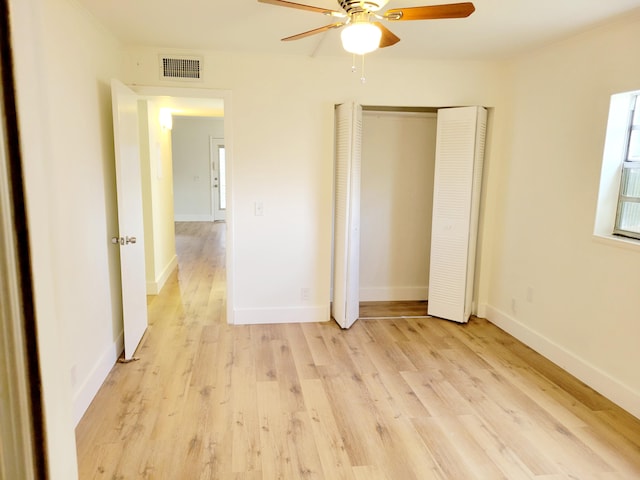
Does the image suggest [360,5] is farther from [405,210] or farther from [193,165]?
[193,165]

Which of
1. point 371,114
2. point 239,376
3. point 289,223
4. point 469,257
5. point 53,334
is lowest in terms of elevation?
point 239,376

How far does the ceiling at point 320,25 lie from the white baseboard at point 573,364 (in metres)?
2.22

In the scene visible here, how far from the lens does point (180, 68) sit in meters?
3.49

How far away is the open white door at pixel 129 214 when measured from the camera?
9.41 feet

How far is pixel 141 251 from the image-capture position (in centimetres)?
345

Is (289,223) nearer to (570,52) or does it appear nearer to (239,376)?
(239,376)

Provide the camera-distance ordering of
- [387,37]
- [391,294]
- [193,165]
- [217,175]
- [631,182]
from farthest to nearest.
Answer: [217,175] → [193,165] → [391,294] → [631,182] → [387,37]

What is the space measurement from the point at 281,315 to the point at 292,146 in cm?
154

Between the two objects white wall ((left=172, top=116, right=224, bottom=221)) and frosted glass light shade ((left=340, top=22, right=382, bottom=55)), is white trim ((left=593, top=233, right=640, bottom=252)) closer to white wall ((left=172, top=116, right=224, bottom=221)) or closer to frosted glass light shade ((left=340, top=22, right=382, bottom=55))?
frosted glass light shade ((left=340, top=22, right=382, bottom=55))

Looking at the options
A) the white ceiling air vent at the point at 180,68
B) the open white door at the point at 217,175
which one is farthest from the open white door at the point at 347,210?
the open white door at the point at 217,175

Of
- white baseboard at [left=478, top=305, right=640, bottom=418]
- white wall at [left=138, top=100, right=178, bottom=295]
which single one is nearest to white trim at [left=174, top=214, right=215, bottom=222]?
white wall at [left=138, top=100, right=178, bottom=295]

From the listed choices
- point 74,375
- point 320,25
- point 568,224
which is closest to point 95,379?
point 74,375

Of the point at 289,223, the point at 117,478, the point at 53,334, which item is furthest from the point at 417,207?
the point at 53,334

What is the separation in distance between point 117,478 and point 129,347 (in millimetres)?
1307
